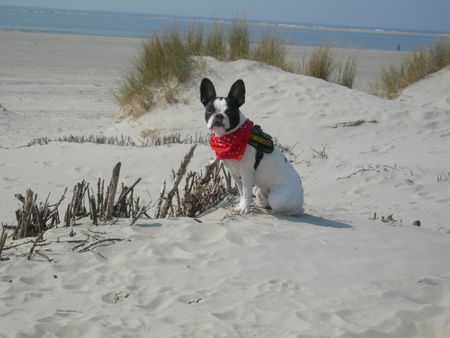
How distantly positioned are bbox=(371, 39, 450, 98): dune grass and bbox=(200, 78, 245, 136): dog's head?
11756 mm

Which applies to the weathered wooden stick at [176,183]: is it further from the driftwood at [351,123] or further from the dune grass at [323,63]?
the dune grass at [323,63]

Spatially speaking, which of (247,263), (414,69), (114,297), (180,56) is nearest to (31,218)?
(114,297)

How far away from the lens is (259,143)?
14.9 feet

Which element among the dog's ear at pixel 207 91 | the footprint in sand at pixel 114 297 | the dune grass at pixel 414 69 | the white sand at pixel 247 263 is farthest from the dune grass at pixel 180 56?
the footprint in sand at pixel 114 297

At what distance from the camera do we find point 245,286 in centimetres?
363

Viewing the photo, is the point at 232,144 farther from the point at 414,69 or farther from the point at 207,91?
the point at 414,69

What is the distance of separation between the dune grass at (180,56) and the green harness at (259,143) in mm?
7793

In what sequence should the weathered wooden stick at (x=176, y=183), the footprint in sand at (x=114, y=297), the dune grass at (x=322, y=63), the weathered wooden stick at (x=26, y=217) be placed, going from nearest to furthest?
1. the footprint in sand at (x=114, y=297)
2. the weathered wooden stick at (x=26, y=217)
3. the weathered wooden stick at (x=176, y=183)
4. the dune grass at (x=322, y=63)

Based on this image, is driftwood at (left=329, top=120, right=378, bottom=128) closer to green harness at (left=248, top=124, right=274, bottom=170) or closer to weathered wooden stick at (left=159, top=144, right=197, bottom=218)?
weathered wooden stick at (left=159, top=144, right=197, bottom=218)

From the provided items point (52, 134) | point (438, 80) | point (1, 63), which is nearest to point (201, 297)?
point (52, 134)

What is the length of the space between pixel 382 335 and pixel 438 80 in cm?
1385

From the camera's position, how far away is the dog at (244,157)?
4.42 meters

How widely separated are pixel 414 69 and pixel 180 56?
7.09m

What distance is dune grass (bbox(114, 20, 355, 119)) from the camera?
1236cm
